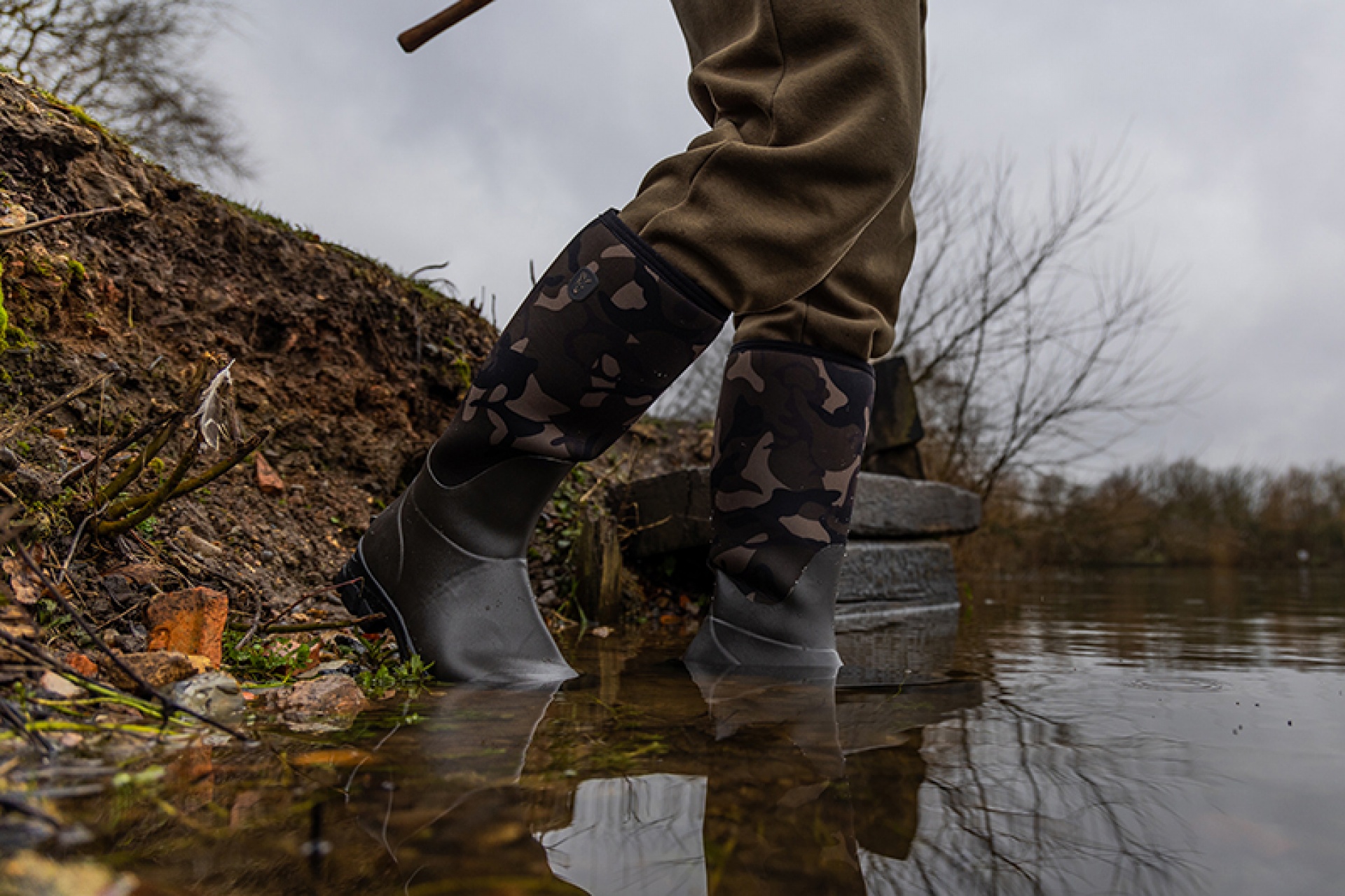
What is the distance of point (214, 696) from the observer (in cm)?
84

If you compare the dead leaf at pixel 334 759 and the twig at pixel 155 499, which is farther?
the twig at pixel 155 499

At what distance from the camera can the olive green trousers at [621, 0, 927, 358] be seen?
1.13 metres

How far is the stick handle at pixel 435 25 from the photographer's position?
1.59m

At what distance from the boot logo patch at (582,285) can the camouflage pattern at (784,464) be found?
50 centimetres

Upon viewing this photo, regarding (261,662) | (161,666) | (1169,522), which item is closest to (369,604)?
(261,662)

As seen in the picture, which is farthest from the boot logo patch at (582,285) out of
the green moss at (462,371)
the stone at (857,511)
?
the green moss at (462,371)

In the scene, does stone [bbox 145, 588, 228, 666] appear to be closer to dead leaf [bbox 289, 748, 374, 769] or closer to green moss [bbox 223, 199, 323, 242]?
dead leaf [bbox 289, 748, 374, 769]

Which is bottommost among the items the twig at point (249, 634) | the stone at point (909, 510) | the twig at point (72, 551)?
the twig at point (249, 634)

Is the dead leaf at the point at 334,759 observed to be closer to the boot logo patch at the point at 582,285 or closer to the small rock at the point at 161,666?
the small rock at the point at 161,666

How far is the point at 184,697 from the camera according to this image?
812mm


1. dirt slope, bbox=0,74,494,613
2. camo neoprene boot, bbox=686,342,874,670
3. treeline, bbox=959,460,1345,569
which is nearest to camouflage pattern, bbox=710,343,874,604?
camo neoprene boot, bbox=686,342,874,670

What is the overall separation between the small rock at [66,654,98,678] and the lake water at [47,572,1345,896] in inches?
10.1

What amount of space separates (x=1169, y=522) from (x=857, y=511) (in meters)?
11.7

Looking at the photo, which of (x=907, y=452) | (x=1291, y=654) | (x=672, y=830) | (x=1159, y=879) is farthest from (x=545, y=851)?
(x=907, y=452)
